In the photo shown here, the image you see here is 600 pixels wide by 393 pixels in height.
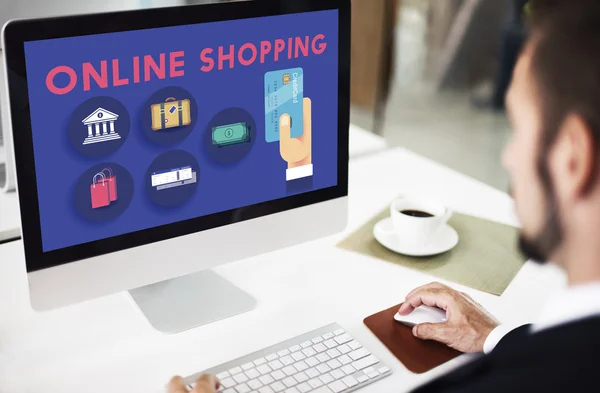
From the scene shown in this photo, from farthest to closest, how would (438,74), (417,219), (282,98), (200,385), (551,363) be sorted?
(438,74) → (417,219) → (282,98) → (200,385) → (551,363)

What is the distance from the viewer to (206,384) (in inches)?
39.8

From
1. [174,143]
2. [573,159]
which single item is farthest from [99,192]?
[573,159]

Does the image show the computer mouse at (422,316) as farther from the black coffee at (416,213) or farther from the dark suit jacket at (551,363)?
the dark suit jacket at (551,363)

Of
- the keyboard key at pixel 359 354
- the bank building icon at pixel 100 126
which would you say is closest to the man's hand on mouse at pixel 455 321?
the keyboard key at pixel 359 354

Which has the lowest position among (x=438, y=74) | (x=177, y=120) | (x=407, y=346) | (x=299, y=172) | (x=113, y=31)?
(x=438, y=74)

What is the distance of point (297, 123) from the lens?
4.08ft

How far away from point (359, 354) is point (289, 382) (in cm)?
13

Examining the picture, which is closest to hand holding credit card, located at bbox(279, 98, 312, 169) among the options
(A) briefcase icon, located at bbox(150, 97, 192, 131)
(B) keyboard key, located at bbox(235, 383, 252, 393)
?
(A) briefcase icon, located at bbox(150, 97, 192, 131)

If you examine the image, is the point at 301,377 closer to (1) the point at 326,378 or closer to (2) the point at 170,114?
(1) the point at 326,378

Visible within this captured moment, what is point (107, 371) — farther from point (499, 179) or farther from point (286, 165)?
point (499, 179)

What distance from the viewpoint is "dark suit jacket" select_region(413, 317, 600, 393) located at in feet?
2.07

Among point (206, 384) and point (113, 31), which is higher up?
point (113, 31)

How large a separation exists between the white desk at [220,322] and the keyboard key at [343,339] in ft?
0.11

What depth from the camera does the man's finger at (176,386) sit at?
1.01 metres
